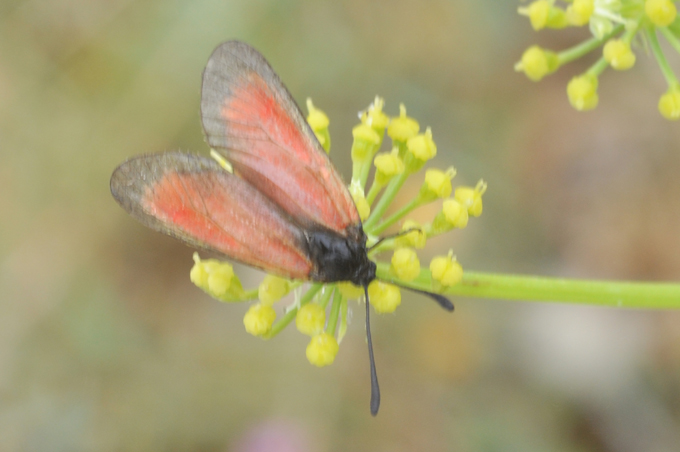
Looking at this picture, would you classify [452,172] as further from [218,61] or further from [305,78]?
[305,78]

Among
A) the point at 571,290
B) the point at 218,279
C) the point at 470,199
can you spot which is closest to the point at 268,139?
the point at 218,279

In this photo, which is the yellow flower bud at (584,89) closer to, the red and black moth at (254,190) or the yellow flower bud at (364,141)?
the yellow flower bud at (364,141)

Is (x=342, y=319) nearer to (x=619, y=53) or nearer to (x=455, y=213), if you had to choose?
(x=455, y=213)

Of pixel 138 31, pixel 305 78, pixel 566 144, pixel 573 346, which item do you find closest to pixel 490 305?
pixel 573 346

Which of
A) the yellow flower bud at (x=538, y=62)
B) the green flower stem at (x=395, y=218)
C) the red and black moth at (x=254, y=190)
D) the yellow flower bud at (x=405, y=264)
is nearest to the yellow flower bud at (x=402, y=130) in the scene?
the green flower stem at (x=395, y=218)

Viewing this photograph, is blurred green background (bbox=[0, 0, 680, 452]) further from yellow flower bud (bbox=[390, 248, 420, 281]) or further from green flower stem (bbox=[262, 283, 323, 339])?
yellow flower bud (bbox=[390, 248, 420, 281])

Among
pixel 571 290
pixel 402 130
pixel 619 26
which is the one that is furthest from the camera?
pixel 619 26
